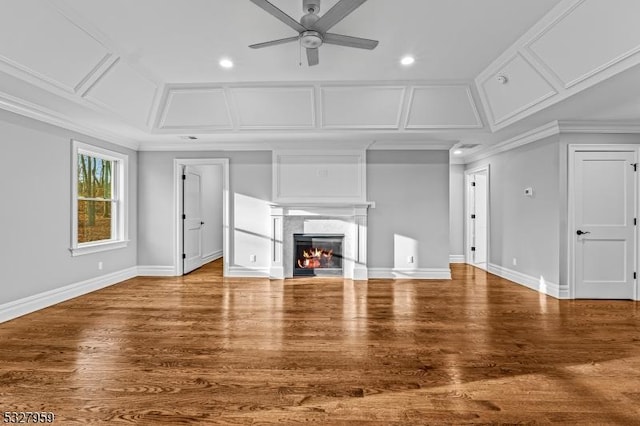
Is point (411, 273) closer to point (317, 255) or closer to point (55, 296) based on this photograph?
point (317, 255)

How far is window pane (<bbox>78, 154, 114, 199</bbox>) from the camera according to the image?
480 cm

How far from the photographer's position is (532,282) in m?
4.93

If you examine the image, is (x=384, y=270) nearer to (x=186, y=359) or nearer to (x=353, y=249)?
(x=353, y=249)

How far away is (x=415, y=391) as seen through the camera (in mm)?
2141

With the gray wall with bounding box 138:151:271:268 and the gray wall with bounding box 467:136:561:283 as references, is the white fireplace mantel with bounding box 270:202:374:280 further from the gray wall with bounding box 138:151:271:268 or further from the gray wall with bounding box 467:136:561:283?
the gray wall with bounding box 467:136:561:283

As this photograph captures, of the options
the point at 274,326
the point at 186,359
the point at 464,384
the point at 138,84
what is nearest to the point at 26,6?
the point at 138,84

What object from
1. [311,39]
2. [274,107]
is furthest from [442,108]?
[311,39]

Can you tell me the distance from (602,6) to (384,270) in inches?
168

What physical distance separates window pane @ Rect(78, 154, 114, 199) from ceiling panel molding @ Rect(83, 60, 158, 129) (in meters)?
1.10

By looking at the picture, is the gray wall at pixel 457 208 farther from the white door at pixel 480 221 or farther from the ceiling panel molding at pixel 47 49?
the ceiling panel molding at pixel 47 49

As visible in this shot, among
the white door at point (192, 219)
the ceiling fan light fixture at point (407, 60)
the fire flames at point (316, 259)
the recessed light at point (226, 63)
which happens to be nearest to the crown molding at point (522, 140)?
the ceiling fan light fixture at point (407, 60)

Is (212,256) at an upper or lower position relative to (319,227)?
lower

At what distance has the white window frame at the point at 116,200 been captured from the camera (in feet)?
14.5

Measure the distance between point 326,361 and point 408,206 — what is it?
3748 mm
